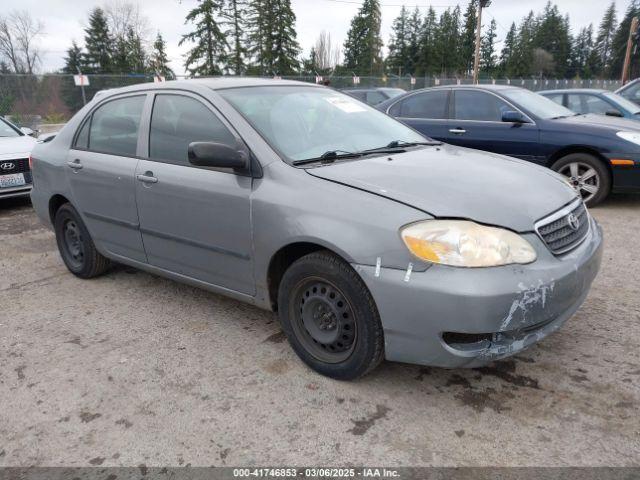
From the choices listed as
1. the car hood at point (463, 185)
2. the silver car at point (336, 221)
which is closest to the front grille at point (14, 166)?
the silver car at point (336, 221)

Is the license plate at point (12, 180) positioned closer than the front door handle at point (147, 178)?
No

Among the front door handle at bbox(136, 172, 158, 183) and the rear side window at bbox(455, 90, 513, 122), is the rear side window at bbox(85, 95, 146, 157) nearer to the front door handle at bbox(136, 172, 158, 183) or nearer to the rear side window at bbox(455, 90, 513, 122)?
the front door handle at bbox(136, 172, 158, 183)

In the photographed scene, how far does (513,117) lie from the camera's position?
6.36m

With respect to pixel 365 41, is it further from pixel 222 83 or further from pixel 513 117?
pixel 222 83

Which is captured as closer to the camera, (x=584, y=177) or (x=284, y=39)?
(x=584, y=177)

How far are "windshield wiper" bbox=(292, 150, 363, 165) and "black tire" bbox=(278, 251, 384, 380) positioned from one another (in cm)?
59

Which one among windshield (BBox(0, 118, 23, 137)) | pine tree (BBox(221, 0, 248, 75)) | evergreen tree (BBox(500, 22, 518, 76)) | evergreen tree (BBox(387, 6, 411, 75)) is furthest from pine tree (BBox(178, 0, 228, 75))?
evergreen tree (BBox(500, 22, 518, 76))

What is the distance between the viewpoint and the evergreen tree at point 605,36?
302 ft

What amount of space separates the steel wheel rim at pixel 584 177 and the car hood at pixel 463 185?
3440 millimetres

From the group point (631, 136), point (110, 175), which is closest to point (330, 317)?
point (110, 175)

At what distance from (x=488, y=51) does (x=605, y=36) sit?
24.8 m

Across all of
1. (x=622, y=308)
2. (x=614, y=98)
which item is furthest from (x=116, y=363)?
(x=614, y=98)

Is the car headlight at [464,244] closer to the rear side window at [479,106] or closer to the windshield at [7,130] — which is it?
the rear side window at [479,106]

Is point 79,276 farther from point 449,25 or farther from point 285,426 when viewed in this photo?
point 449,25
